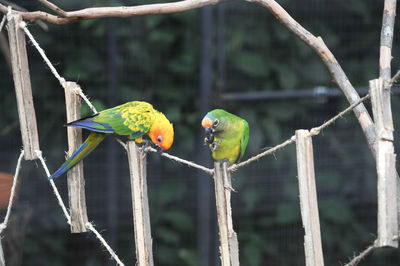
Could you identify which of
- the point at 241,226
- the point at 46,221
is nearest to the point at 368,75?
the point at 241,226

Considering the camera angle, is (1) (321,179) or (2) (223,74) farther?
(1) (321,179)

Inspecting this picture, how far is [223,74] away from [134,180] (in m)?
1.75

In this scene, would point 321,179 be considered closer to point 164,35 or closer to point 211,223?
point 211,223

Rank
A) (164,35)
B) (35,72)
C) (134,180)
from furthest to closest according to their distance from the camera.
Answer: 1. (164,35)
2. (35,72)
3. (134,180)

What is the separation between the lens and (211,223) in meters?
2.84

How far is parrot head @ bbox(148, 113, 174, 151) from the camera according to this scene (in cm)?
161

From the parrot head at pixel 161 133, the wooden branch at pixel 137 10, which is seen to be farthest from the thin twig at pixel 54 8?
the parrot head at pixel 161 133

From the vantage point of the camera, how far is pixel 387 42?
1.12 meters

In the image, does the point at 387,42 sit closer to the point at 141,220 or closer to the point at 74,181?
the point at 141,220

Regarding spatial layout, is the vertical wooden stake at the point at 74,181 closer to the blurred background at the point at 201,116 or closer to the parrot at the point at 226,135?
the parrot at the point at 226,135

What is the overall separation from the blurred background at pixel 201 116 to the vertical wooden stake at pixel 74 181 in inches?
55.3

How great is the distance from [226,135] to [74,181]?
63 centimetres

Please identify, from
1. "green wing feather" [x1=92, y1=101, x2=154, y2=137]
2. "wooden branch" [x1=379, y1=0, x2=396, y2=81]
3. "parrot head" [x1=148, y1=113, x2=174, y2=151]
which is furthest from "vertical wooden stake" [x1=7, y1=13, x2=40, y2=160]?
"wooden branch" [x1=379, y1=0, x2=396, y2=81]

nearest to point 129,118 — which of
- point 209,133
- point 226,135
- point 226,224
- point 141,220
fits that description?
point 209,133
